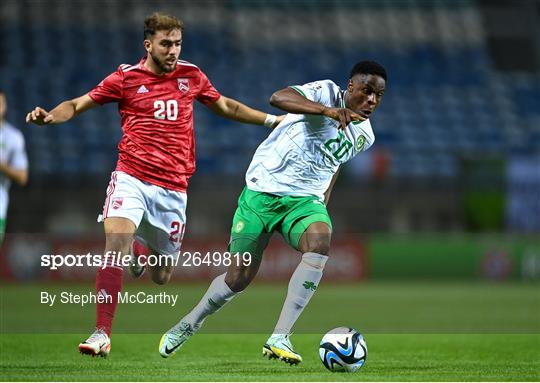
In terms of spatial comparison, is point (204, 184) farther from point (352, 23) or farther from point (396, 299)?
point (352, 23)

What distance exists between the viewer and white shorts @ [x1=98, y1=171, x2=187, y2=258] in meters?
6.94

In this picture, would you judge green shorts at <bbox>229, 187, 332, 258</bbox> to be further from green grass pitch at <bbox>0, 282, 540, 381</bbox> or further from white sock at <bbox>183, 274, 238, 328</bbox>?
green grass pitch at <bbox>0, 282, 540, 381</bbox>

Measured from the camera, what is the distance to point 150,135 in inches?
280

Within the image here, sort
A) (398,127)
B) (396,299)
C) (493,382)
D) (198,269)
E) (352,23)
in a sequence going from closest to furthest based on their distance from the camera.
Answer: (493,382) < (396,299) < (198,269) < (398,127) < (352,23)

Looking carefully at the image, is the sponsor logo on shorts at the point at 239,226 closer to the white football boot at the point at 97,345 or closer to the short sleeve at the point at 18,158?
the white football boot at the point at 97,345

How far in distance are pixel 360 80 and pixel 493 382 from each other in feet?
6.97

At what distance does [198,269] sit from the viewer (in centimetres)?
1975

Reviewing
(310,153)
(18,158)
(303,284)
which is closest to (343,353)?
(303,284)

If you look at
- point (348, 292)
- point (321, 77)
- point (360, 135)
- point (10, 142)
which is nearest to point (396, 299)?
point (348, 292)

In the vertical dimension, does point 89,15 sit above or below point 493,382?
above

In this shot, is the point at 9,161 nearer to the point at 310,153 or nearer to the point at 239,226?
the point at 239,226

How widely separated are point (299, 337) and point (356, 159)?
12.5m

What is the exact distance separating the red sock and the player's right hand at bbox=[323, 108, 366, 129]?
1712 mm

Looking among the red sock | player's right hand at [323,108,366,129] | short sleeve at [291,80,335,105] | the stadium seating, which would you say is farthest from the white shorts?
the stadium seating
